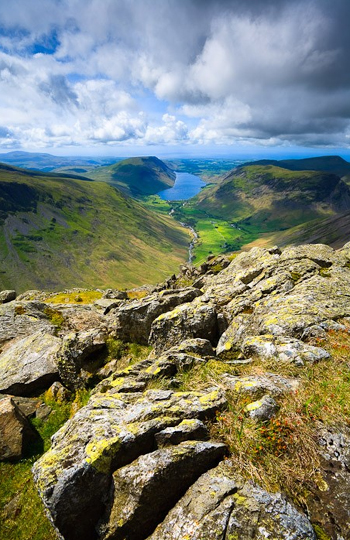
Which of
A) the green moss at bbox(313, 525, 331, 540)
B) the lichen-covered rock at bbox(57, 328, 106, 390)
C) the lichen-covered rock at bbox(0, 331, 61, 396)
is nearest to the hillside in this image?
the green moss at bbox(313, 525, 331, 540)

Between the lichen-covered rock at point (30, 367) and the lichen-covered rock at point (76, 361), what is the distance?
131 cm

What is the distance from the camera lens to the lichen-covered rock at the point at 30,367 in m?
21.9

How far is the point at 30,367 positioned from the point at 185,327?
46.7 feet

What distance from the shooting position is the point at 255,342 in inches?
597

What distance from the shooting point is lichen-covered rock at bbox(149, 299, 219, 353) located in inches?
819

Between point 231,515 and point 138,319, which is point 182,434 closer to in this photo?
point 231,515

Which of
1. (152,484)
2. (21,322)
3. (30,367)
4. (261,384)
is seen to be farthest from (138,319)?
(21,322)

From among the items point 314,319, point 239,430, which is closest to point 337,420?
point 239,430

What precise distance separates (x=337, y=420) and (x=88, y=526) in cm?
861

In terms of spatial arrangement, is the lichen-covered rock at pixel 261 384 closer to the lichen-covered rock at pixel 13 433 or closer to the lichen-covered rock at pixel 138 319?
the lichen-covered rock at pixel 13 433

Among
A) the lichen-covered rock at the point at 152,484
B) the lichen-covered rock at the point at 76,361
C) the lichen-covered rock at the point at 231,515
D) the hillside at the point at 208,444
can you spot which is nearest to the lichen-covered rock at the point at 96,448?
the hillside at the point at 208,444

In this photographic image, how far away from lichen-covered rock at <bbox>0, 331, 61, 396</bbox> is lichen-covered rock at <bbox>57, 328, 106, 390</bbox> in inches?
51.7

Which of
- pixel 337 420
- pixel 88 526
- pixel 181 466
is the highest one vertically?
pixel 337 420

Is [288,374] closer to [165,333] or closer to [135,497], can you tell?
[135,497]
